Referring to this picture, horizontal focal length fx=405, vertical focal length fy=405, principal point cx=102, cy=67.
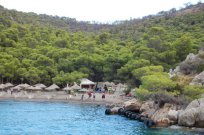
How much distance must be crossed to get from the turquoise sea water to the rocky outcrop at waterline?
1261 mm

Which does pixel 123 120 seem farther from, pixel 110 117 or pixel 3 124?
pixel 3 124

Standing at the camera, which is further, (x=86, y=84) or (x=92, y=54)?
(x=92, y=54)

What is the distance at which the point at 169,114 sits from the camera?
41469mm

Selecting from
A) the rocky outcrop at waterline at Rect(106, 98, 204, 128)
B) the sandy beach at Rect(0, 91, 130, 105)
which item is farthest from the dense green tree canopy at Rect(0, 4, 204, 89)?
the rocky outcrop at waterline at Rect(106, 98, 204, 128)

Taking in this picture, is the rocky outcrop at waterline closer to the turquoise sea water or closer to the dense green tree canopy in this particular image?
the turquoise sea water

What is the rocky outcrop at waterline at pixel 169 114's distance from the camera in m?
38.9

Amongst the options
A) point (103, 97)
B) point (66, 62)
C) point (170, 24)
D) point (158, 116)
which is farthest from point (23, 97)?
point (170, 24)

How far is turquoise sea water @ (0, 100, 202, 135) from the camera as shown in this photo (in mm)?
37781

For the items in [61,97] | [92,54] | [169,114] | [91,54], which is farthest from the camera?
[91,54]

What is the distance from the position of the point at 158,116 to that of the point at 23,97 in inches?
1214

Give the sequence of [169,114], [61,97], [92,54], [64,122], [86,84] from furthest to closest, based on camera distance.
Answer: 1. [92,54]
2. [86,84]
3. [61,97]
4. [64,122]
5. [169,114]

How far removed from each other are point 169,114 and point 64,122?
37.2 ft

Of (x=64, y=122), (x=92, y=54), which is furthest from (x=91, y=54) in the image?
(x=64, y=122)

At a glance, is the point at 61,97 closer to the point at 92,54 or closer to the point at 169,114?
the point at 92,54
